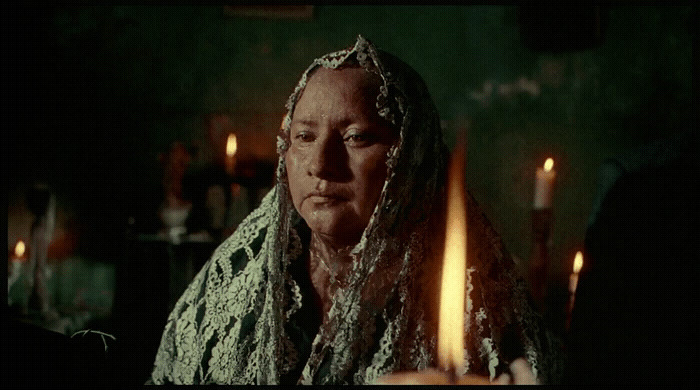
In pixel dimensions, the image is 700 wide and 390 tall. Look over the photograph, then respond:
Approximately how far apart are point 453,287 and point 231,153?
26.5 inches

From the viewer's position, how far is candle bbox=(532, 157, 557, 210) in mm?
1492

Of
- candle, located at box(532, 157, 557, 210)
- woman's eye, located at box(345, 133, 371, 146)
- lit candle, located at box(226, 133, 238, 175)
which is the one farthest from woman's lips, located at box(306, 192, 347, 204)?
candle, located at box(532, 157, 557, 210)

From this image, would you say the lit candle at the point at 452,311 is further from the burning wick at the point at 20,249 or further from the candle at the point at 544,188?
the burning wick at the point at 20,249

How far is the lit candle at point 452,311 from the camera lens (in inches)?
47.1

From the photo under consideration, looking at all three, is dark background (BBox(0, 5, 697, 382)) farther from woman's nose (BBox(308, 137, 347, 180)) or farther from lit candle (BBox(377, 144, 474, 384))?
woman's nose (BBox(308, 137, 347, 180))

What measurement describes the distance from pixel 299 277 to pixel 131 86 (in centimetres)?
70

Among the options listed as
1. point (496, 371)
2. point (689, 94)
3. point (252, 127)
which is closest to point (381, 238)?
point (496, 371)

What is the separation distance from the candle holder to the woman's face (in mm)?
499

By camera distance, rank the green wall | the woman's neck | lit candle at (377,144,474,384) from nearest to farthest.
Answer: lit candle at (377,144,474,384), the woman's neck, the green wall

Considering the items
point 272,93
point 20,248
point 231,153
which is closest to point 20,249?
point 20,248

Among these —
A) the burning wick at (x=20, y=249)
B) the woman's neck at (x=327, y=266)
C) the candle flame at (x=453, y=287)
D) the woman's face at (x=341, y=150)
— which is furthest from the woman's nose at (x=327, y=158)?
the burning wick at (x=20, y=249)

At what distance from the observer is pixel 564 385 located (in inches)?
50.3

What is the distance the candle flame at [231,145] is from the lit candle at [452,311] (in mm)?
573

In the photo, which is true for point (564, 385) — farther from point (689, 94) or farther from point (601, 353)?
point (689, 94)
